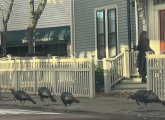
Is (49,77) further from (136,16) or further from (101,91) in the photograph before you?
(136,16)

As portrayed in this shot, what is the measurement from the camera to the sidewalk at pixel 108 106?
50.0 feet

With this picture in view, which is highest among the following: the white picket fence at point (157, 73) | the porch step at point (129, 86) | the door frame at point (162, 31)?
the door frame at point (162, 31)

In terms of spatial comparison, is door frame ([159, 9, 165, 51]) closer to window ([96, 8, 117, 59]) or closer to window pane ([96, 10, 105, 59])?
window ([96, 8, 117, 59])

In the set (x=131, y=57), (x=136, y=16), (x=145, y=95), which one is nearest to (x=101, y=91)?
(x=131, y=57)

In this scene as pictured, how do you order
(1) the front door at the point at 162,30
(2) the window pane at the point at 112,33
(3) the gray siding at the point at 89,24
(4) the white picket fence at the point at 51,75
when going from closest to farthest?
(4) the white picket fence at the point at 51,75 < (1) the front door at the point at 162,30 < (3) the gray siding at the point at 89,24 < (2) the window pane at the point at 112,33

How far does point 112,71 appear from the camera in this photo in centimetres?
2078

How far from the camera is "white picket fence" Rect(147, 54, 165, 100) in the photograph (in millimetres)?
17281

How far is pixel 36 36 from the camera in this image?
32125 millimetres

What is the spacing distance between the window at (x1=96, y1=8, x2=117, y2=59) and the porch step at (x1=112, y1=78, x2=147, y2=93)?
3.72 meters

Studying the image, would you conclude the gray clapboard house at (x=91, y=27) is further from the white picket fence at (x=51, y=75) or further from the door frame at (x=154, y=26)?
the white picket fence at (x=51, y=75)

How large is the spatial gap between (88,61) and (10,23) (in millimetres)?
15636

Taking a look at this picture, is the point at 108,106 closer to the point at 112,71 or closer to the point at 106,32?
the point at 112,71

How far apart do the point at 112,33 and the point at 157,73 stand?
24.3ft

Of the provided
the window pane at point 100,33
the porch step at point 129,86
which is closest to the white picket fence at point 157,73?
the porch step at point 129,86
